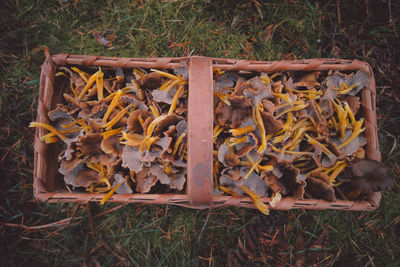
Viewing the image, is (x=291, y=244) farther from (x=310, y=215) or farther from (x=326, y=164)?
(x=326, y=164)

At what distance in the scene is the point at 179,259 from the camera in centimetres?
229

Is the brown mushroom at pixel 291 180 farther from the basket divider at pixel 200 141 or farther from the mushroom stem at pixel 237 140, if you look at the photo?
the basket divider at pixel 200 141

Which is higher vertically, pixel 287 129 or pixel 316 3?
pixel 316 3

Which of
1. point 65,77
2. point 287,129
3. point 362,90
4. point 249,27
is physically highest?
point 249,27

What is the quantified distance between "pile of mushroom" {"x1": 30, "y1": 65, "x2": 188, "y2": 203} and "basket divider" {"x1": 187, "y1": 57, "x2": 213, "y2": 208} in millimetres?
190

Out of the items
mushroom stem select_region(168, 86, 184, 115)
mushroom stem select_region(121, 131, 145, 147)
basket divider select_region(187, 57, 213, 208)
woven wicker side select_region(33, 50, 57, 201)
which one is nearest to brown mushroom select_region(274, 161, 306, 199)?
basket divider select_region(187, 57, 213, 208)

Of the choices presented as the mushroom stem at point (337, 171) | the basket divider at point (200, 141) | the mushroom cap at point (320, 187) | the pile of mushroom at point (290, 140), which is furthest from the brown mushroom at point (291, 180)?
the basket divider at point (200, 141)

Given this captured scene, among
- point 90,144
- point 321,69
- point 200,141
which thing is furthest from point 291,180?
point 90,144

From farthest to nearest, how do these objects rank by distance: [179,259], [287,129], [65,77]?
[179,259] < [65,77] < [287,129]

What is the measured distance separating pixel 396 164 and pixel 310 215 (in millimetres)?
899

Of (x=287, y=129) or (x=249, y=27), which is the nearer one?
(x=287, y=129)

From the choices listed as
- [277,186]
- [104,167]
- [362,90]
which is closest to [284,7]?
[362,90]

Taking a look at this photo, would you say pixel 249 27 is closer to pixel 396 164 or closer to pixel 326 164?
pixel 326 164

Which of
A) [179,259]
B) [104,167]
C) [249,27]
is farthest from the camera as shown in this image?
[249,27]
